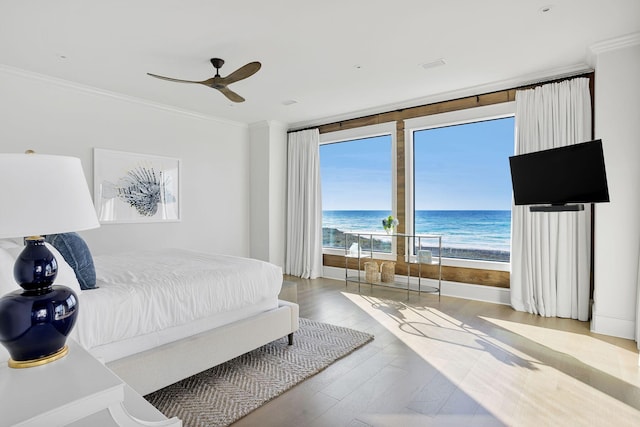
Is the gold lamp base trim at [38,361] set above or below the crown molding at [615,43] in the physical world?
below

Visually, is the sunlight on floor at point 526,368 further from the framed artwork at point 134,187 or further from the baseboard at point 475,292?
the framed artwork at point 134,187

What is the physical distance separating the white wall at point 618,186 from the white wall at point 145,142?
197 inches

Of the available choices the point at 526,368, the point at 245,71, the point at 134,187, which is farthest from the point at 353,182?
the point at 526,368

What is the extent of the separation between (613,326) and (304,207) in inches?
170

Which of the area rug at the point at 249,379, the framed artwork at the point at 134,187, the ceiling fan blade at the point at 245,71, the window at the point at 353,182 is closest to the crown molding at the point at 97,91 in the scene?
the framed artwork at the point at 134,187

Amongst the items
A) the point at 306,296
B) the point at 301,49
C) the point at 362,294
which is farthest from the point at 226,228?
the point at 301,49

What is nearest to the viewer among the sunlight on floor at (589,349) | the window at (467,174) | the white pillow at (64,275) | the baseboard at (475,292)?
the white pillow at (64,275)

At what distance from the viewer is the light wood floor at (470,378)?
2.12 metres

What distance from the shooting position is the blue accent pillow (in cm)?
217

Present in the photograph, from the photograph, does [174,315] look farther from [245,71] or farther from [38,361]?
[245,71]

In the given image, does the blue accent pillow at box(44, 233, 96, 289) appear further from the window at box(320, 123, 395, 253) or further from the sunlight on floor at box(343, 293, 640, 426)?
the window at box(320, 123, 395, 253)

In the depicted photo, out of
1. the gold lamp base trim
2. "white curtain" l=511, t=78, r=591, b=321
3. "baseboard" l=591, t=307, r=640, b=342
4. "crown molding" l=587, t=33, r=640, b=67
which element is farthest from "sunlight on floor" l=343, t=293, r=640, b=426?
"crown molding" l=587, t=33, r=640, b=67

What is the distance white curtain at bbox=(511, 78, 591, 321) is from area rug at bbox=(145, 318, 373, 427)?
2.16m

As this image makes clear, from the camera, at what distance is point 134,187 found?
483 centimetres
